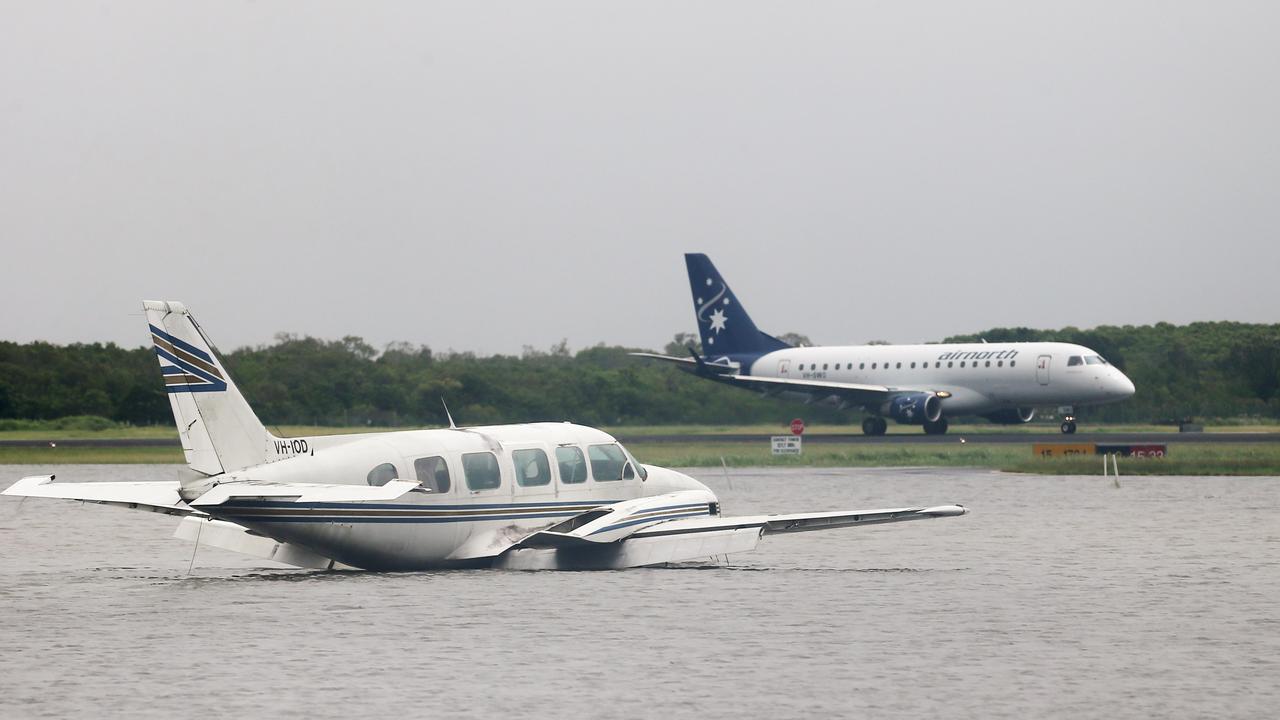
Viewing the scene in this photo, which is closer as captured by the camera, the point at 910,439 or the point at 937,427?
the point at 910,439

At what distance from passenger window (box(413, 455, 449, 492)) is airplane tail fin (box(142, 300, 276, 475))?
7.40 ft

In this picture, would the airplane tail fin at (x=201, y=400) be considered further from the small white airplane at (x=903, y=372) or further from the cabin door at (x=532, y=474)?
the small white airplane at (x=903, y=372)

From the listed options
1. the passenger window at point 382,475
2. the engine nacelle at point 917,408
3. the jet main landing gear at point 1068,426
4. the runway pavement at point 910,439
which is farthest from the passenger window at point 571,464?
the jet main landing gear at point 1068,426

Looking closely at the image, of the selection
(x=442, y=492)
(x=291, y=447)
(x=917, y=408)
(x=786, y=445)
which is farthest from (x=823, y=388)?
(x=442, y=492)

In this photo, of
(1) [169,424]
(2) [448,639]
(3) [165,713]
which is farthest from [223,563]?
(1) [169,424]

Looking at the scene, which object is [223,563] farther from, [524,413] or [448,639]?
[524,413]

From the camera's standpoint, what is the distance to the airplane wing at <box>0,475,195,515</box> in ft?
77.2

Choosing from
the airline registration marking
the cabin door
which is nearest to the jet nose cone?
the cabin door

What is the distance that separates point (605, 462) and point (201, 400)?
6216mm

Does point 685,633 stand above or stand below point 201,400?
below

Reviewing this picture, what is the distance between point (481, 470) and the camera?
24781mm

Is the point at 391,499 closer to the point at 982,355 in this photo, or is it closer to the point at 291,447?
the point at 291,447

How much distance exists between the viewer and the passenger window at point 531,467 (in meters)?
25.4

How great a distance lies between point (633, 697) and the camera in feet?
51.5
